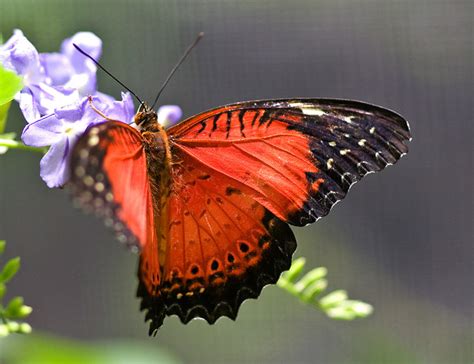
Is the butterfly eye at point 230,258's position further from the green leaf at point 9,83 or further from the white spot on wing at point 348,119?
the green leaf at point 9,83

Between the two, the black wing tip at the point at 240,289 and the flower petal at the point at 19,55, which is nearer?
the flower petal at the point at 19,55

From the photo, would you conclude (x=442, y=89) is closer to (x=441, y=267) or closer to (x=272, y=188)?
(x=441, y=267)

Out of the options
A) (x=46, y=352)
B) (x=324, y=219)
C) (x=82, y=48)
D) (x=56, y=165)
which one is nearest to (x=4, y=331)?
(x=56, y=165)

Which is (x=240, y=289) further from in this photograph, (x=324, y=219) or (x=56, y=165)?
(x=324, y=219)

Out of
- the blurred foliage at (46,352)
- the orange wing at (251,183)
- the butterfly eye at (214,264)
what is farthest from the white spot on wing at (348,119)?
the blurred foliage at (46,352)

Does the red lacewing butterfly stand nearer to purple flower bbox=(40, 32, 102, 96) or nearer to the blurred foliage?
purple flower bbox=(40, 32, 102, 96)

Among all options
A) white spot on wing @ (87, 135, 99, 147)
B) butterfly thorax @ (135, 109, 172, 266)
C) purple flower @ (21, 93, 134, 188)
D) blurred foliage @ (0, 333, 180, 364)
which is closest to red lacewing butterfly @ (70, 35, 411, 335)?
butterfly thorax @ (135, 109, 172, 266)

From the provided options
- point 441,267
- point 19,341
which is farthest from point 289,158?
point 441,267
